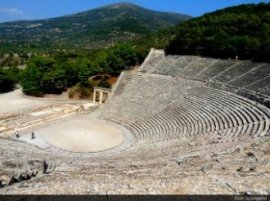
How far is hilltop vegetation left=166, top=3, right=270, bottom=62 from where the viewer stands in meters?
41.8

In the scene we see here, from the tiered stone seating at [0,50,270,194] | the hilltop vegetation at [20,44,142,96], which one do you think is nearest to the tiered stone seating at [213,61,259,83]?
the tiered stone seating at [0,50,270,194]

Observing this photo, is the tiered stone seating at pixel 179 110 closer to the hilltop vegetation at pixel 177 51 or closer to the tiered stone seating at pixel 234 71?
the tiered stone seating at pixel 234 71

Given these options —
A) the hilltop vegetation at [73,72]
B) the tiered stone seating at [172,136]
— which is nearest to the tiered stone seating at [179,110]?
the tiered stone seating at [172,136]

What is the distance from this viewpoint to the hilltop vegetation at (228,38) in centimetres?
4181

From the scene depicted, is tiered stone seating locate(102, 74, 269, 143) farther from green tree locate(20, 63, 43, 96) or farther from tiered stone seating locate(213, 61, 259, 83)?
green tree locate(20, 63, 43, 96)

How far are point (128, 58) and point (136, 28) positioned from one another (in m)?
139

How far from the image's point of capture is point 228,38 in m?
45.4

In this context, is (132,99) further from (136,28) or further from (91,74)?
(136,28)

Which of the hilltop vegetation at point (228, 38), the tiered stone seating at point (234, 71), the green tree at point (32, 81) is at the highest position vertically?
the hilltop vegetation at point (228, 38)

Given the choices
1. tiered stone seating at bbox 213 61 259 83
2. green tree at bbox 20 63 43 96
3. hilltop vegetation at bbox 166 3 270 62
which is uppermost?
hilltop vegetation at bbox 166 3 270 62

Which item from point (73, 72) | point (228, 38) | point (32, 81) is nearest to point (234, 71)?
point (228, 38)

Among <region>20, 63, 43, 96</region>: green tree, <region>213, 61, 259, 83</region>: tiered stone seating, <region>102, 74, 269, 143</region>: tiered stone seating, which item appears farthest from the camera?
<region>20, 63, 43, 96</region>: green tree

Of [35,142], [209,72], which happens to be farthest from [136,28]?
[35,142]

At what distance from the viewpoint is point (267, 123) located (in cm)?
2386
